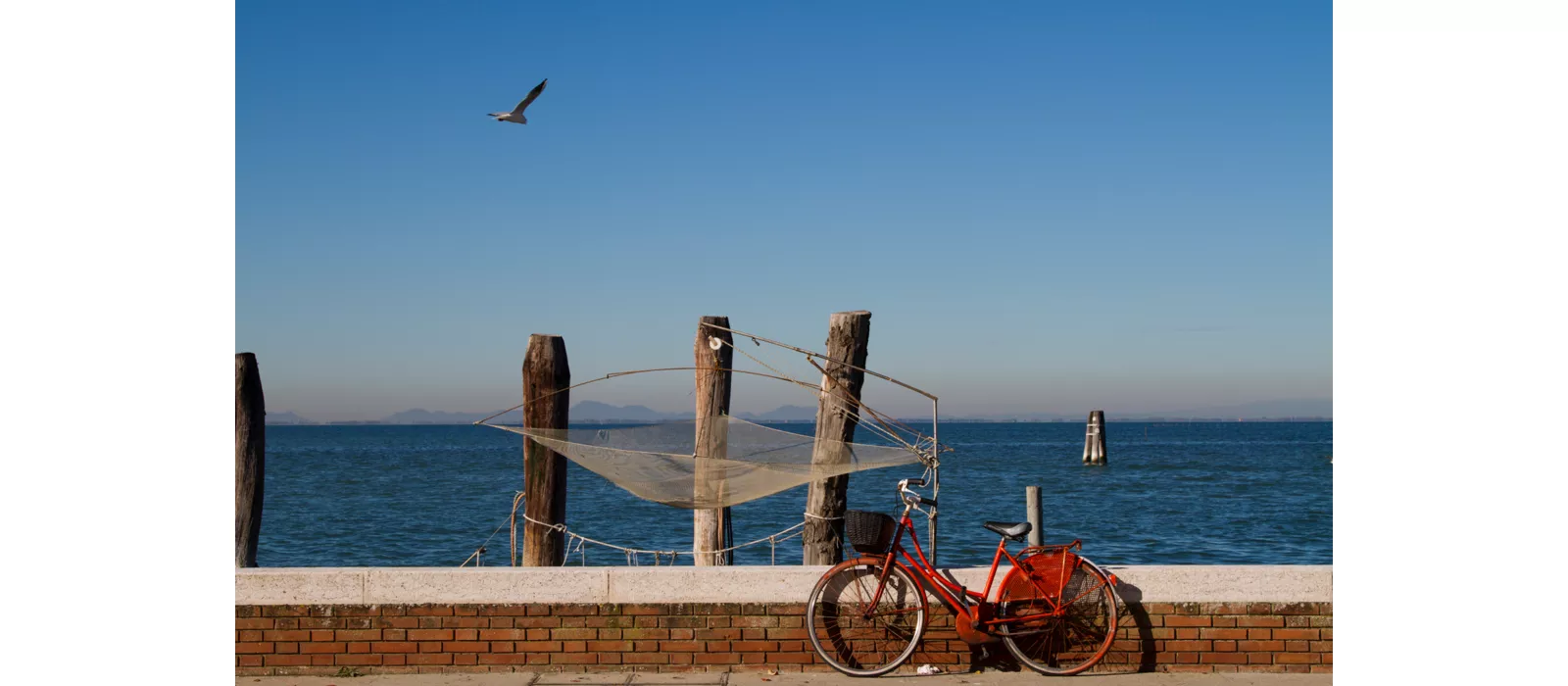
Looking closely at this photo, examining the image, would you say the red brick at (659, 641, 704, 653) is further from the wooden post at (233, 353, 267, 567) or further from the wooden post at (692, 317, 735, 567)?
the wooden post at (233, 353, 267, 567)

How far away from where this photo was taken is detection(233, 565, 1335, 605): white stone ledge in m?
6.72

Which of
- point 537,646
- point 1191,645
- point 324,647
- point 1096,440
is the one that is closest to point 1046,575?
point 1191,645

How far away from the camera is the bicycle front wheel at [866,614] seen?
6.73m

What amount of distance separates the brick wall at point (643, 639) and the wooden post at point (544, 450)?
239 cm

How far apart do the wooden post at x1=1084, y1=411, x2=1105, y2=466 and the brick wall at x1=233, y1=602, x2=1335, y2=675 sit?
173 ft

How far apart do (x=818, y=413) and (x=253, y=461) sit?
14.8 feet

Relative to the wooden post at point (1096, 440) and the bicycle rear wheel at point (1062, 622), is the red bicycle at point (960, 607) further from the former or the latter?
the wooden post at point (1096, 440)

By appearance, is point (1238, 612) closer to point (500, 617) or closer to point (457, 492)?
point (500, 617)

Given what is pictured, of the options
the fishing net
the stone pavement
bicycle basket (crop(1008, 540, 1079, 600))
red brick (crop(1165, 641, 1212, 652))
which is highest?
the fishing net

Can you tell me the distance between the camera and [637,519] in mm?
32094

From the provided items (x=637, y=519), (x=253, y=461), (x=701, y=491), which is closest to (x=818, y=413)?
(x=701, y=491)

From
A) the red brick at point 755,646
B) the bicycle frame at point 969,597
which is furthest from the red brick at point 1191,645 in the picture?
the red brick at point 755,646

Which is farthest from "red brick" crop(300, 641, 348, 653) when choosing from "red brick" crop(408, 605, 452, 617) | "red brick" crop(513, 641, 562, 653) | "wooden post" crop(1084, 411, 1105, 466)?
"wooden post" crop(1084, 411, 1105, 466)

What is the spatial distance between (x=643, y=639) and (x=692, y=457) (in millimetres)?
2732
